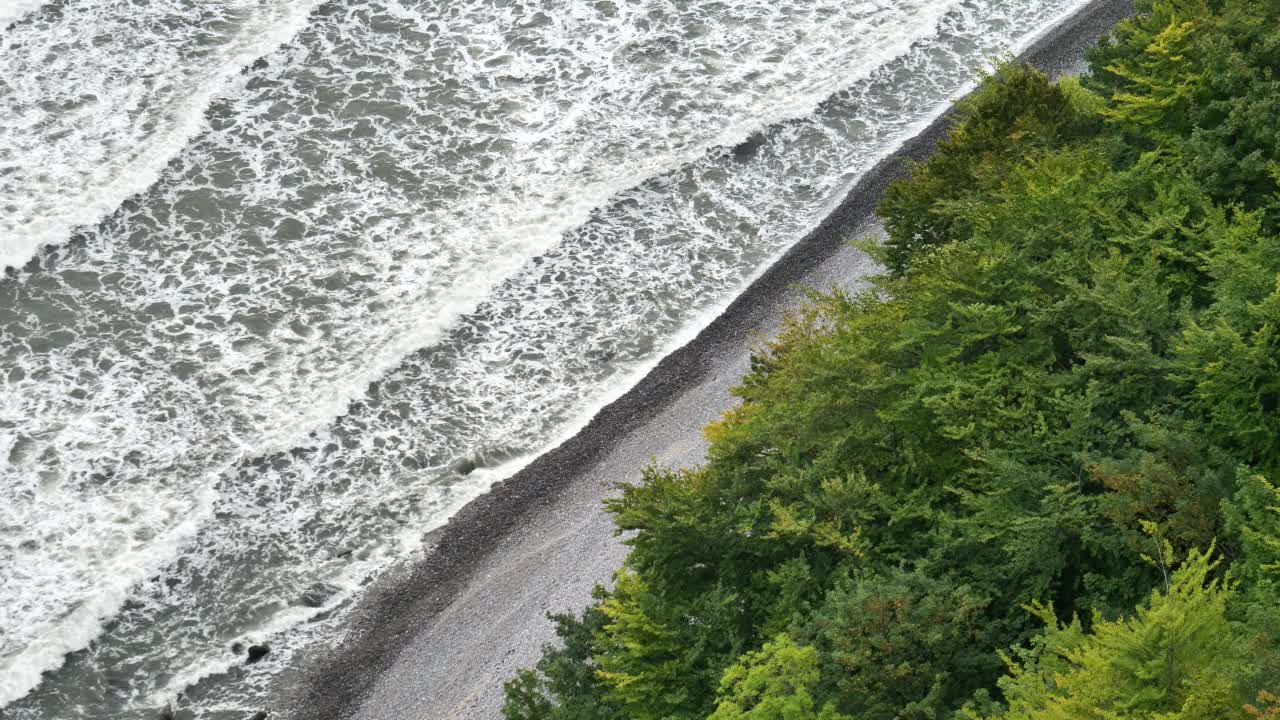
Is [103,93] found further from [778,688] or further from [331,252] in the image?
[778,688]

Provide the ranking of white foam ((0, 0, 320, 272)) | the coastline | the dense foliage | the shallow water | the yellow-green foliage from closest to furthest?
the yellow-green foliage
the dense foliage
the coastline
the shallow water
white foam ((0, 0, 320, 272))

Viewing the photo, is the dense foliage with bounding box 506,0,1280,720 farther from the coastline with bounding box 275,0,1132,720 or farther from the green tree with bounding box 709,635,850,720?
the coastline with bounding box 275,0,1132,720

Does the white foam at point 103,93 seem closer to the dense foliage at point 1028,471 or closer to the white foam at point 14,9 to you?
the white foam at point 14,9

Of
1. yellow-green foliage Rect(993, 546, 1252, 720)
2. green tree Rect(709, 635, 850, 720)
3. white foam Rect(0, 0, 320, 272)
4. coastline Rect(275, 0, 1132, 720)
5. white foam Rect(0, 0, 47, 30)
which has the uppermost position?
white foam Rect(0, 0, 47, 30)

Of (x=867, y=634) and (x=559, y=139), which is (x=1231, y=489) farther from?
(x=559, y=139)

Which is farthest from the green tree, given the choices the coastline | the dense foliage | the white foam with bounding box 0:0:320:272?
the white foam with bounding box 0:0:320:272

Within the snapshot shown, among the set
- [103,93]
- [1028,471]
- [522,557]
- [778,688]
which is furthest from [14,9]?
[1028,471]
